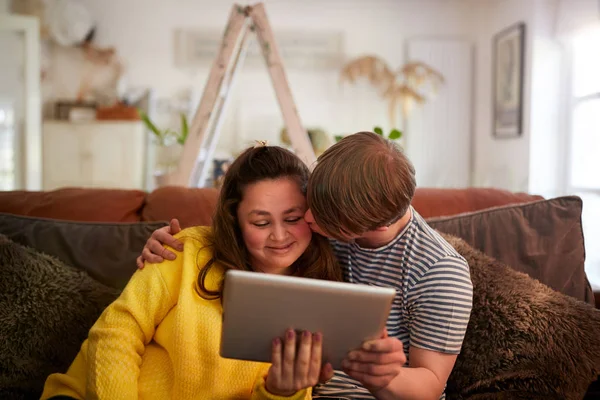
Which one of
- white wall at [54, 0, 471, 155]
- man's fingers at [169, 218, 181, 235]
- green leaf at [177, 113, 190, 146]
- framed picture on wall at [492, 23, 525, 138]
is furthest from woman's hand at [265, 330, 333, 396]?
white wall at [54, 0, 471, 155]

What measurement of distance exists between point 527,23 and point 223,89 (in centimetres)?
294

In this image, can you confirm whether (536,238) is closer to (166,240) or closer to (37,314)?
(166,240)

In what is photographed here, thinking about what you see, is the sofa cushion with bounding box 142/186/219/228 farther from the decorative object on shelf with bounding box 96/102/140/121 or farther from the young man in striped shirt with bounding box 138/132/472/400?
the decorative object on shelf with bounding box 96/102/140/121

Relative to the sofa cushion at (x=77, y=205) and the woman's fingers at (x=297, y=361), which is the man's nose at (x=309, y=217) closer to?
the woman's fingers at (x=297, y=361)

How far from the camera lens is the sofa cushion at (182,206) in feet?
6.10

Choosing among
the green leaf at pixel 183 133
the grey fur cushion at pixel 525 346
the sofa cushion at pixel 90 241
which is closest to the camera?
the grey fur cushion at pixel 525 346

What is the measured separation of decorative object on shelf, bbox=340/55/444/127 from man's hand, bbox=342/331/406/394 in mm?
4485

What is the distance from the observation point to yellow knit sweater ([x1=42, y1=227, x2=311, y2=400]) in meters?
1.22

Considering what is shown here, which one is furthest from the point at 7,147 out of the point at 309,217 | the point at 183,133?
the point at 309,217

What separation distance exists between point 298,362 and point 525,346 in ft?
2.07

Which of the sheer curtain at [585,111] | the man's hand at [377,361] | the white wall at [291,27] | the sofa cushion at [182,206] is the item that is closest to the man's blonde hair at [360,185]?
the man's hand at [377,361]

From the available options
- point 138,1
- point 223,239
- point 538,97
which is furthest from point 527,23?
point 223,239

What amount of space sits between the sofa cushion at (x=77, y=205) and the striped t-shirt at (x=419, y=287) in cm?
88

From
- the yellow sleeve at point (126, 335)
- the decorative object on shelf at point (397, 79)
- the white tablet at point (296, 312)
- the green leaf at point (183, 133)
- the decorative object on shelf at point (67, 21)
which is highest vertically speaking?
the decorative object on shelf at point (67, 21)
